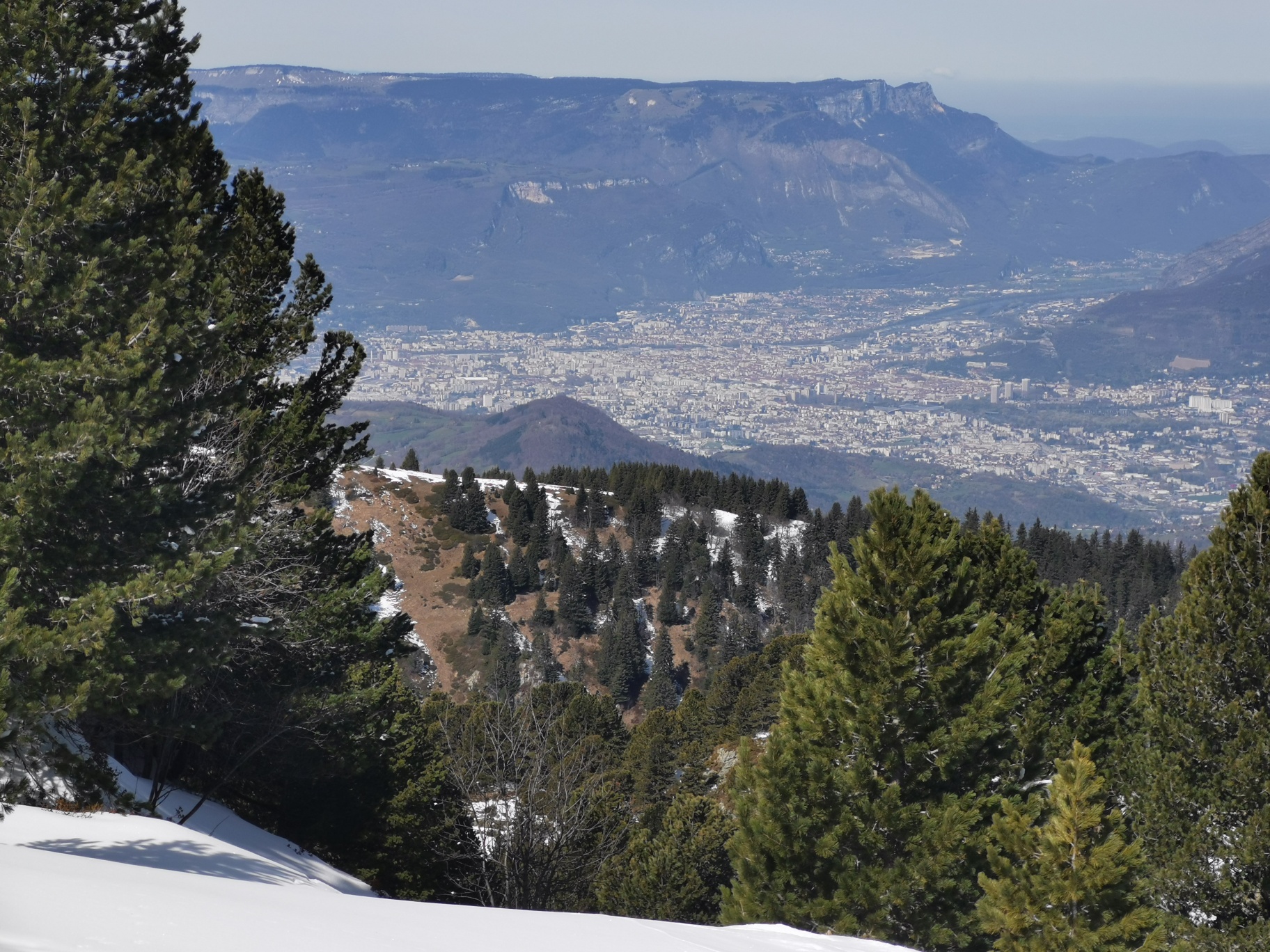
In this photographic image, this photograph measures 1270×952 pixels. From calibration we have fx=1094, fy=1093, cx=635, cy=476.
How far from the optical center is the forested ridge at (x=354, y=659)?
44.8 ft

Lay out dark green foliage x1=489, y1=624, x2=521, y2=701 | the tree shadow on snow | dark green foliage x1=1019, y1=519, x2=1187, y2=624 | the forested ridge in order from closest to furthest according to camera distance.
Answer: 1. the tree shadow on snow
2. the forested ridge
3. dark green foliage x1=489, y1=624, x2=521, y2=701
4. dark green foliage x1=1019, y1=519, x2=1187, y2=624

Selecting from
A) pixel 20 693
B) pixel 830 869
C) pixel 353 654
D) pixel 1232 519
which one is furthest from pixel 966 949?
pixel 20 693

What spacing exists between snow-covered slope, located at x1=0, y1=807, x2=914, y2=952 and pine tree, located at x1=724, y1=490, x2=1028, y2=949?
287 cm

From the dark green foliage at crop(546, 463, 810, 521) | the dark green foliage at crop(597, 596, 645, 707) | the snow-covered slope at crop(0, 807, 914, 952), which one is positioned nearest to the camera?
the snow-covered slope at crop(0, 807, 914, 952)

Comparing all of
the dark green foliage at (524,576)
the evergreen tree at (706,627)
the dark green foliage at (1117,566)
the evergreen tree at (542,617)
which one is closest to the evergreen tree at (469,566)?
the dark green foliage at (524,576)

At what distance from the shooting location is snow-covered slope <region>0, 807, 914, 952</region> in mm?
8531

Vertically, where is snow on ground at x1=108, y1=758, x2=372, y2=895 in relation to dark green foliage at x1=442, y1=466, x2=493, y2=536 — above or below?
above

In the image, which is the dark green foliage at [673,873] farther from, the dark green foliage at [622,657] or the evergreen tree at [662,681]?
the dark green foliage at [622,657]

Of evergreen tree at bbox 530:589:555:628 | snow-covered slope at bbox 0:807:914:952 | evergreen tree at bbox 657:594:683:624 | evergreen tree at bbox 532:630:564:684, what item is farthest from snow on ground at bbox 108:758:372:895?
evergreen tree at bbox 657:594:683:624

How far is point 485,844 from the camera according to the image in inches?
867

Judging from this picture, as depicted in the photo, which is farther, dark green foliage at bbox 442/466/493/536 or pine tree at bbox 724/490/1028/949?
dark green foliage at bbox 442/466/493/536

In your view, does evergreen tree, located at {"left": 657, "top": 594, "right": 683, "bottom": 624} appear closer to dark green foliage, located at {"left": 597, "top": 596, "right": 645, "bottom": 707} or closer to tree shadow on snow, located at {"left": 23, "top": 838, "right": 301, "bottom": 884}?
dark green foliage, located at {"left": 597, "top": 596, "right": 645, "bottom": 707}

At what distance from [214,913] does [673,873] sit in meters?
17.7

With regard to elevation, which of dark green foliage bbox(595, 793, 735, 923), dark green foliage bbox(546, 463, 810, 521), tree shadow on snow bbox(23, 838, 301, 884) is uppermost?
tree shadow on snow bbox(23, 838, 301, 884)
